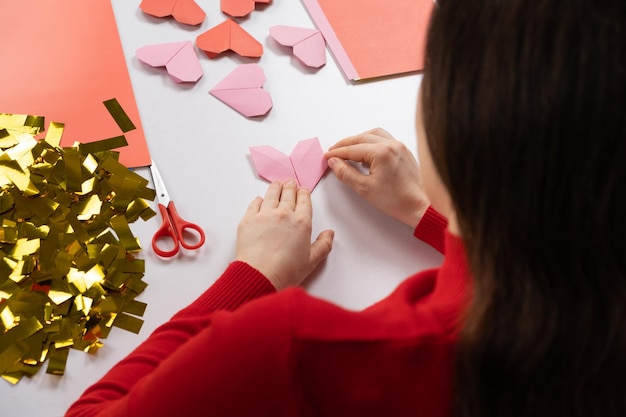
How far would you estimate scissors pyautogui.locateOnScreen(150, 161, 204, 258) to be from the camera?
81 cm

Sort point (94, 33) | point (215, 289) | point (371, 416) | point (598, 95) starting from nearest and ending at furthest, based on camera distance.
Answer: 1. point (598, 95)
2. point (371, 416)
3. point (215, 289)
4. point (94, 33)

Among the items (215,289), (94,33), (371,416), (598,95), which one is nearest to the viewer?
(598,95)

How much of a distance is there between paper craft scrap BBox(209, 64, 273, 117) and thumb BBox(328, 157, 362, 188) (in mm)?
147

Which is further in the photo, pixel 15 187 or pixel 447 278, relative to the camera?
pixel 15 187

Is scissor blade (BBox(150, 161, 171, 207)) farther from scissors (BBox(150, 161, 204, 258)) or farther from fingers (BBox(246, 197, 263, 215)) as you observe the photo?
fingers (BBox(246, 197, 263, 215))

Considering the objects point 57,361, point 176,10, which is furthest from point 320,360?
point 176,10

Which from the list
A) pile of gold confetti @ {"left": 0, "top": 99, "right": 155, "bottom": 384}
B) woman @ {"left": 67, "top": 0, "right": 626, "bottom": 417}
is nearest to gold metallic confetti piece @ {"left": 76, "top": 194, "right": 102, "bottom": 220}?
pile of gold confetti @ {"left": 0, "top": 99, "right": 155, "bottom": 384}

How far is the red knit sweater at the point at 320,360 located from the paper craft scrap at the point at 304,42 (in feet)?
1.85

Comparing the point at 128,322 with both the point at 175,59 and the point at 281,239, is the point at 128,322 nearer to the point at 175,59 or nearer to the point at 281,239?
the point at 281,239

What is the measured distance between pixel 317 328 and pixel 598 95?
0.84ft

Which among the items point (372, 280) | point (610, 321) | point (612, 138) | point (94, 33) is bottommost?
point (372, 280)

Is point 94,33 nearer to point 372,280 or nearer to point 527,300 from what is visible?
point 372,280

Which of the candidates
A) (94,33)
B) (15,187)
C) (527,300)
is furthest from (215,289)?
(94,33)

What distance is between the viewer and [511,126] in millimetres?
404
